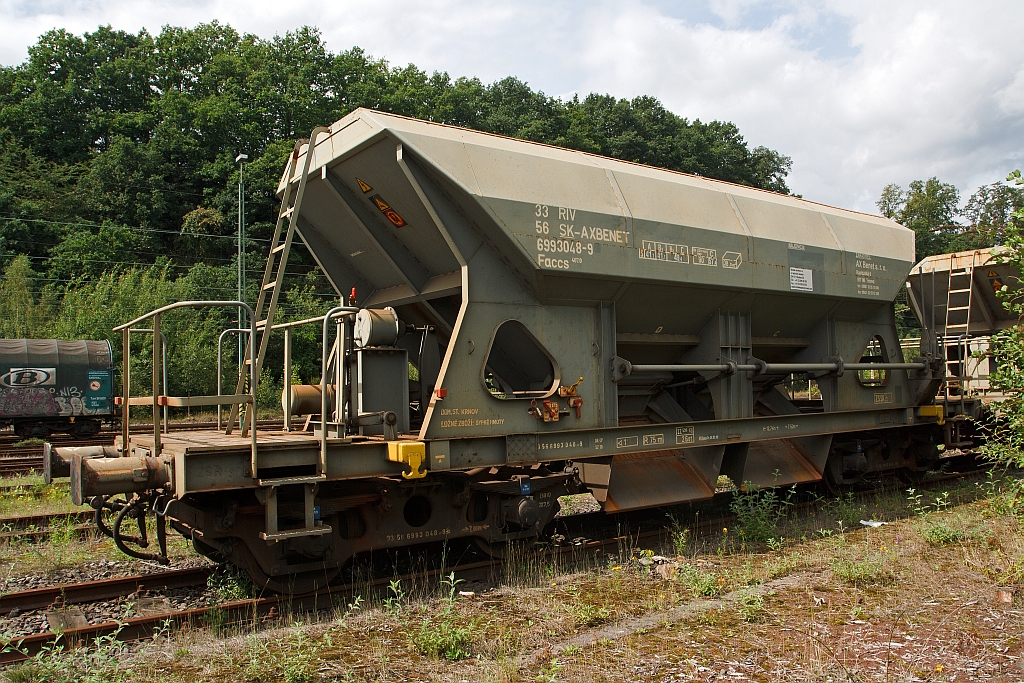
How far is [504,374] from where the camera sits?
8328mm

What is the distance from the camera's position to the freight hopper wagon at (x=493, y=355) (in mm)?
6422

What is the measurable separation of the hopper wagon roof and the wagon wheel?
313 centimetres

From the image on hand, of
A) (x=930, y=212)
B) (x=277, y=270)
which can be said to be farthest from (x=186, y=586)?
(x=930, y=212)

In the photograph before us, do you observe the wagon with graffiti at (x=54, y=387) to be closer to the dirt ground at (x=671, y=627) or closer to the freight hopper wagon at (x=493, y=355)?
the freight hopper wagon at (x=493, y=355)

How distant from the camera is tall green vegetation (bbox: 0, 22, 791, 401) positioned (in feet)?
97.3

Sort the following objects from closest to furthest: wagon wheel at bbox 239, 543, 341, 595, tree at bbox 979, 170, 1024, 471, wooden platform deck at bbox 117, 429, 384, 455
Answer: wooden platform deck at bbox 117, 429, 384, 455, wagon wheel at bbox 239, 543, 341, 595, tree at bbox 979, 170, 1024, 471

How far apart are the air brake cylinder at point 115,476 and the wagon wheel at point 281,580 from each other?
99 centimetres

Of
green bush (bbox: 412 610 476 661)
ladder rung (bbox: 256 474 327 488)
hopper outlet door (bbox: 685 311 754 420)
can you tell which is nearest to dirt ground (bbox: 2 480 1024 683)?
green bush (bbox: 412 610 476 661)

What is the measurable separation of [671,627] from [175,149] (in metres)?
43.5

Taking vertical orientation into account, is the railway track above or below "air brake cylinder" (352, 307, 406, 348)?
below

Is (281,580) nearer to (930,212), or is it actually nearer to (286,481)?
(286,481)

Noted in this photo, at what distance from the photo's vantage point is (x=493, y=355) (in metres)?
8.26

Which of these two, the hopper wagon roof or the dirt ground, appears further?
the hopper wagon roof

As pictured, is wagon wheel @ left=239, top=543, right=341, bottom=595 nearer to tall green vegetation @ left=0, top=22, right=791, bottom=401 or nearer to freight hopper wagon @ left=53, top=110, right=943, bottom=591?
freight hopper wagon @ left=53, top=110, right=943, bottom=591
